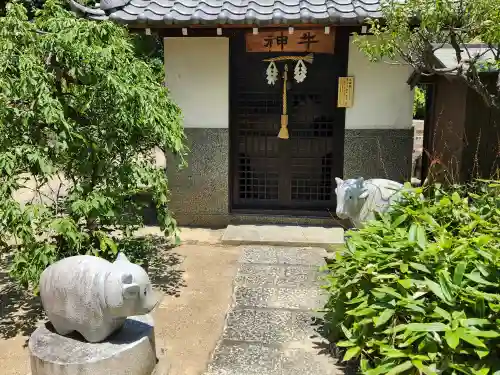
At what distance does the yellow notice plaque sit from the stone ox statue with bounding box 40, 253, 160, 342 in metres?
5.82

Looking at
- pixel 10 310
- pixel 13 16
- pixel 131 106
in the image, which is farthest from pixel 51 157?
pixel 10 310

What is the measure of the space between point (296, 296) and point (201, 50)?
16.6ft

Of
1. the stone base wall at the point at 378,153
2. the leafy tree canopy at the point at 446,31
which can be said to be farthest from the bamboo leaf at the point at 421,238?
the stone base wall at the point at 378,153

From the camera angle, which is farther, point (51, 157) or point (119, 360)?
point (51, 157)

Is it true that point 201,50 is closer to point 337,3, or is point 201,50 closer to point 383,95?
point 337,3

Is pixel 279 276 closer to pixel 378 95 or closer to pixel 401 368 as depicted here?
pixel 401 368

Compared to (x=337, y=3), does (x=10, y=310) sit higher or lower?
lower

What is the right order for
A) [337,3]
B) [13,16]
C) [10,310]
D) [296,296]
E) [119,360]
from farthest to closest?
1. [337,3]
2. [296,296]
3. [10,310]
4. [13,16]
5. [119,360]

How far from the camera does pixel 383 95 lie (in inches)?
363

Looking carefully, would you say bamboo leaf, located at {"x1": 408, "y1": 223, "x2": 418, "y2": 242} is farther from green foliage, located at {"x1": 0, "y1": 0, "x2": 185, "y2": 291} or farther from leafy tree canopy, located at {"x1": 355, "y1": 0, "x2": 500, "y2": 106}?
green foliage, located at {"x1": 0, "y1": 0, "x2": 185, "y2": 291}

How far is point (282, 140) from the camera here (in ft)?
31.8

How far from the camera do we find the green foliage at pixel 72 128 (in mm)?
4984

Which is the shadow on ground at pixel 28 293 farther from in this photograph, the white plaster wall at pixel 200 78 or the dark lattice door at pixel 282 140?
the white plaster wall at pixel 200 78

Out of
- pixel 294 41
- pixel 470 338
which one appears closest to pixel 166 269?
pixel 294 41
